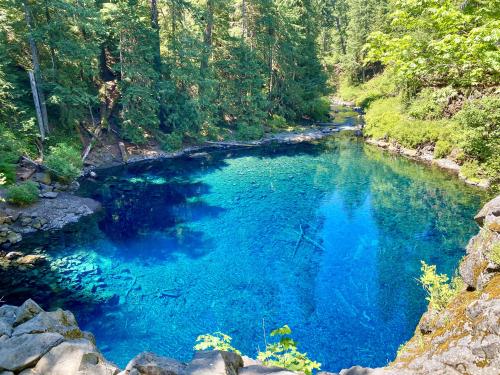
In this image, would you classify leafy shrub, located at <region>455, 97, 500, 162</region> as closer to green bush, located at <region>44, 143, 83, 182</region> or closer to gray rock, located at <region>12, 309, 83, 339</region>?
gray rock, located at <region>12, 309, 83, 339</region>

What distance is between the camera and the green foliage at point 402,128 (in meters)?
26.9

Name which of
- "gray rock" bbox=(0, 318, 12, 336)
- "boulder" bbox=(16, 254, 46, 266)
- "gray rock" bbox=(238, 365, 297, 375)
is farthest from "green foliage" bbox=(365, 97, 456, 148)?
"gray rock" bbox=(0, 318, 12, 336)

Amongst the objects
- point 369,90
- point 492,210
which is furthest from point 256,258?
point 369,90

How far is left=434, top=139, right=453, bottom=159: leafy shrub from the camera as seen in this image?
84.9 feet

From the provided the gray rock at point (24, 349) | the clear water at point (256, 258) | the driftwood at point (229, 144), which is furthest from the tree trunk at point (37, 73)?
the gray rock at point (24, 349)

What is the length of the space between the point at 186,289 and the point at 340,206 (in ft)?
35.6

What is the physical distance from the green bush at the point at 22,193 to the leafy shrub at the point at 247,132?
2052 centimetres

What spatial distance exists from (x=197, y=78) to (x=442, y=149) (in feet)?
66.5

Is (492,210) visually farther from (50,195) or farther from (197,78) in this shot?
(197,78)

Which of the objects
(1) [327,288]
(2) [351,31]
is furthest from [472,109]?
(2) [351,31]

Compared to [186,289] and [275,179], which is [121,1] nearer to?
[275,179]

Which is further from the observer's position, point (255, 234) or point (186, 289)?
point (255, 234)

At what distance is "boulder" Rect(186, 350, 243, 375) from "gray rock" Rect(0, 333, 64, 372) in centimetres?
257

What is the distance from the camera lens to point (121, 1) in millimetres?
26297
